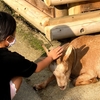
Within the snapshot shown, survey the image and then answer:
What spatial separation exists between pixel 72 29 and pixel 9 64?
228 centimetres

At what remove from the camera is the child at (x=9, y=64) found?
3.53 m

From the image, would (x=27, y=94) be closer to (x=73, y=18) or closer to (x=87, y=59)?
(x=87, y=59)

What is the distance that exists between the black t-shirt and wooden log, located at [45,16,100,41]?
5.78 feet

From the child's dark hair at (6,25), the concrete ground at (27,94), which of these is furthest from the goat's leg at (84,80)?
the child's dark hair at (6,25)

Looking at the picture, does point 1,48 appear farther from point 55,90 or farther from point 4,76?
point 55,90

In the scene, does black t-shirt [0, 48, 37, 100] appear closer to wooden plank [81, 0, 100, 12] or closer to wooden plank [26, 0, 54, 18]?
wooden plank [81, 0, 100, 12]

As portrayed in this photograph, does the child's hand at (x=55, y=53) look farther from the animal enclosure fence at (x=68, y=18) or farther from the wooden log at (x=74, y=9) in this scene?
the wooden log at (x=74, y=9)

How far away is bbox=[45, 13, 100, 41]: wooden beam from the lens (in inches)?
216

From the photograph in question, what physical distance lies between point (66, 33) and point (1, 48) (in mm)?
2154

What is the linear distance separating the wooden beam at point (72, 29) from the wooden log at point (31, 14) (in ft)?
1.24

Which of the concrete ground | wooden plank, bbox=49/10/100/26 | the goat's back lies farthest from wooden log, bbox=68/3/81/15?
the concrete ground

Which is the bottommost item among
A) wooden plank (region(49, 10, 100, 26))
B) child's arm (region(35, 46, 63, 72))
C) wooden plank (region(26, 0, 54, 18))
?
wooden plank (region(26, 0, 54, 18))

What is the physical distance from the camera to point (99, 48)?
511 cm

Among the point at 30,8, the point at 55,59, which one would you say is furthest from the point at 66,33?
the point at 30,8
